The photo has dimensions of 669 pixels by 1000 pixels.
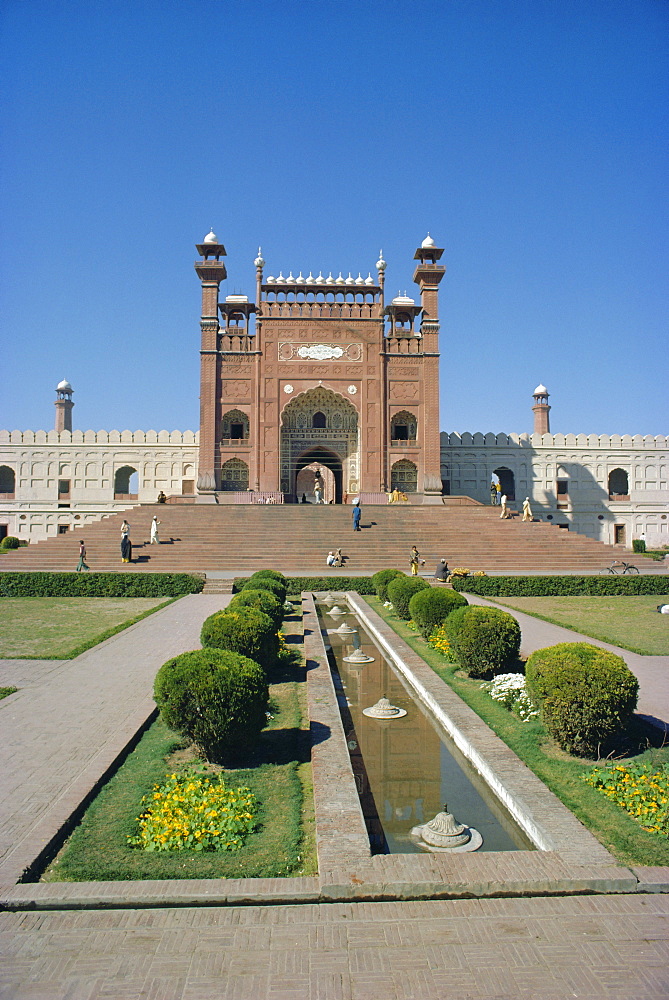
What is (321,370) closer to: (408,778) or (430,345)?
(430,345)

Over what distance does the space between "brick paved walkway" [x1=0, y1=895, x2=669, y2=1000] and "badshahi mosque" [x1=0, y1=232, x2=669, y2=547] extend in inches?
1029

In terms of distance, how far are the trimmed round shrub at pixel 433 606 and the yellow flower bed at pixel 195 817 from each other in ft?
18.8

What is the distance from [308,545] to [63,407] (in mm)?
22886

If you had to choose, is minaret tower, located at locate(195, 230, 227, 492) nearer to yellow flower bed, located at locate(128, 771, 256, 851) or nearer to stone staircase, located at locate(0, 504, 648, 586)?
stone staircase, located at locate(0, 504, 648, 586)

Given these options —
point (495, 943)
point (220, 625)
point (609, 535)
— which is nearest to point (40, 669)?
point (220, 625)

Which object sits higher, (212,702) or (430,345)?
(430,345)

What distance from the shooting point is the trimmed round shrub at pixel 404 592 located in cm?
1193

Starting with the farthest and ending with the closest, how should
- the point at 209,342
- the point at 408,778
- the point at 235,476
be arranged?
the point at 235,476 < the point at 209,342 < the point at 408,778

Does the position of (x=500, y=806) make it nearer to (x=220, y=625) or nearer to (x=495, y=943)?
(x=495, y=943)

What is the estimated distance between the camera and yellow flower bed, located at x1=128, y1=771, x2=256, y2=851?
152 inches

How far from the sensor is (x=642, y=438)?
36.2 meters

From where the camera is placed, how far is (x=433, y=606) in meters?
9.88

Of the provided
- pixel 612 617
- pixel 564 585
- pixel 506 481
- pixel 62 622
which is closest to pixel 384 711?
pixel 62 622

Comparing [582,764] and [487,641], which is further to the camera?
[487,641]
